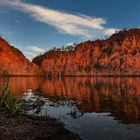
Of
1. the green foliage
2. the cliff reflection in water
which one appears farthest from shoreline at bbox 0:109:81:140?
the cliff reflection in water

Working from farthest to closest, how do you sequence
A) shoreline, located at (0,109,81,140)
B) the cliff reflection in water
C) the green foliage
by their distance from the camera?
the cliff reflection in water → the green foliage → shoreline, located at (0,109,81,140)

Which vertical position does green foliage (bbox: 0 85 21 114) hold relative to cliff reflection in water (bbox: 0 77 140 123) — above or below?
above

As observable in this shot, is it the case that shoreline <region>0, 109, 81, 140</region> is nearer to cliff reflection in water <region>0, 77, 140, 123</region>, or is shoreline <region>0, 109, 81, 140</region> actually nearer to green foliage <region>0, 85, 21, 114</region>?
green foliage <region>0, 85, 21, 114</region>

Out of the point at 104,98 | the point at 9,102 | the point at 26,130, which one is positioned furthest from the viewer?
the point at 104,98

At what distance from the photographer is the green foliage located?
17197 mm

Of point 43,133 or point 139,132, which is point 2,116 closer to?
point 43,133

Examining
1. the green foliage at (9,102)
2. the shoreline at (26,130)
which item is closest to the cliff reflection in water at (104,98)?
the shoreline at (26,130)

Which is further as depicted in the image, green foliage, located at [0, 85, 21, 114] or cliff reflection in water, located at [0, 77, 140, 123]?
cliff reflection in water, located at [0, 77, 140, 123]

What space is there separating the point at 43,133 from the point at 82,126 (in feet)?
18.6

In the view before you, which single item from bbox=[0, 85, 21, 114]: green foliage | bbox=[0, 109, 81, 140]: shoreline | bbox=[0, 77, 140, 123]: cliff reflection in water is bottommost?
bbox=[0, 77, 140, 123]: cliff reflection in water

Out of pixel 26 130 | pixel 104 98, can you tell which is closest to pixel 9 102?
pixel 26 130

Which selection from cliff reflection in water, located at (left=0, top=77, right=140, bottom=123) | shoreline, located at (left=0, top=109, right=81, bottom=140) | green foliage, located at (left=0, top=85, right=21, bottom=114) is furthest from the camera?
cliff reflection in water, located at (left=0, top=77, right=140, bottom=123)

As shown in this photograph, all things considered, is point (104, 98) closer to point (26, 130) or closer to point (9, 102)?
point (9, 102)

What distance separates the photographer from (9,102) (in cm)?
1756
